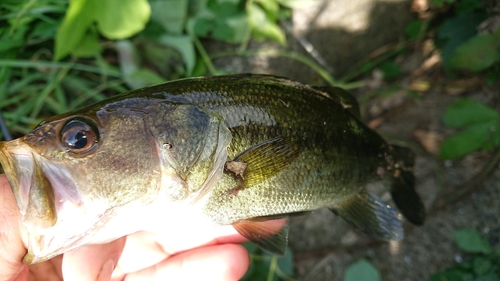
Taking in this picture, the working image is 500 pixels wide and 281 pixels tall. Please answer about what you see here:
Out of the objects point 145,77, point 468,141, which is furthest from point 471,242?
point 145,77

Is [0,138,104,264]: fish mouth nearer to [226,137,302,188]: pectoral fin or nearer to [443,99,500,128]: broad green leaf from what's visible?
[226,137,302,188]: pectoral fin

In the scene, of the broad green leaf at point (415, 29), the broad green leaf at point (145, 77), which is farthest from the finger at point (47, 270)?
the broad green leaf at point (415, 29)

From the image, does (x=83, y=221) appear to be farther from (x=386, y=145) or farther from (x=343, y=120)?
(x=386, y=145)

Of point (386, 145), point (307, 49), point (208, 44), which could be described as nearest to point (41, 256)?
point (386, 145)

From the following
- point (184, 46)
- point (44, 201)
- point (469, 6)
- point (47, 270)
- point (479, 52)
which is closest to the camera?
point (44, 201)

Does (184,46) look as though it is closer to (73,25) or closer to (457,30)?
(73,25)

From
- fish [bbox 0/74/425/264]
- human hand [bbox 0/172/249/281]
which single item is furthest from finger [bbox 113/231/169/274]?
fish [bbox 0/74/425/264]
